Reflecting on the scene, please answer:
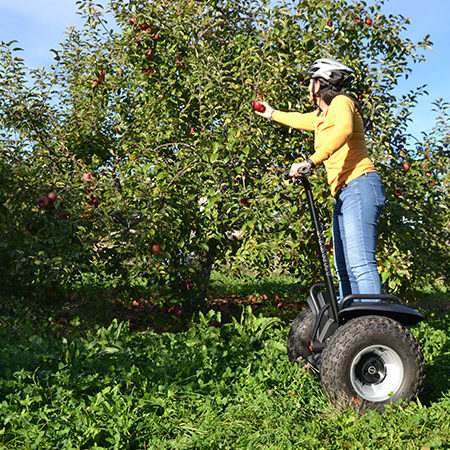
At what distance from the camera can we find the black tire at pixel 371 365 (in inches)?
115

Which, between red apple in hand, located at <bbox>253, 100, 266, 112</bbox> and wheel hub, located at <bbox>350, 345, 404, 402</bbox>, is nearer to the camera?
wheel hub, located at <bbox>350, 345, 404, 402</bbox>

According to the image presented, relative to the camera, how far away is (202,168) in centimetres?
505

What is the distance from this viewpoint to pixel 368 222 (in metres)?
3.19

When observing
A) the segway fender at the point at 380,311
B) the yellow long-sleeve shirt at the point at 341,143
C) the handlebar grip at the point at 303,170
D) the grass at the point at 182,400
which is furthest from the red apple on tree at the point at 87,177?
the segway fender at the point at 380,311

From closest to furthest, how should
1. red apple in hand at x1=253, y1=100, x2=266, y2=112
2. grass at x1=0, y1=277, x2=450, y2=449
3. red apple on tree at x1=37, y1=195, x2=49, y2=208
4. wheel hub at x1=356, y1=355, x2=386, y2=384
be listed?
1. grass at x1=0, y1=277, x2=450, y2=449
2. wheel hub at x1=356, y1=355, x2=386, y2=384
3. red apple in hand at x1=253, y1=100, x2=266, y2=112
4. red apple on tree at x1=37, y1=195, x2=49, y2=208

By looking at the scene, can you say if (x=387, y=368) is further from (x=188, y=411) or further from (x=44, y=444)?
(x=44, y=444)

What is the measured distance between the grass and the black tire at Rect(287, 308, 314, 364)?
4.0 inches

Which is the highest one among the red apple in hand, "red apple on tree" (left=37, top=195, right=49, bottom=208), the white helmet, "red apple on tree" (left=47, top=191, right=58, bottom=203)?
the red apple in hand

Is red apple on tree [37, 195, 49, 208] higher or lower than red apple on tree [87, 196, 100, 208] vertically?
lower

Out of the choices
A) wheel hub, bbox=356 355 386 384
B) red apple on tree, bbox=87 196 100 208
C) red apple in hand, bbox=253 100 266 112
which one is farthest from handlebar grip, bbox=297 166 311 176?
red apple on tree, bbox=87 196 100 208

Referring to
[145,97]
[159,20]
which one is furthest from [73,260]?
[159,20]

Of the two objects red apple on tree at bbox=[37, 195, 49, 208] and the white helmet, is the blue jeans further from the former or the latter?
red apple on tree at bbox=[37, 195, 49, 208]

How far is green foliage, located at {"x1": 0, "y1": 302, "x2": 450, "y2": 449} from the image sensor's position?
8.48 ft

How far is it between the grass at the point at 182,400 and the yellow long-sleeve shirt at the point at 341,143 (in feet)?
4.27
